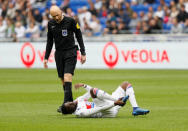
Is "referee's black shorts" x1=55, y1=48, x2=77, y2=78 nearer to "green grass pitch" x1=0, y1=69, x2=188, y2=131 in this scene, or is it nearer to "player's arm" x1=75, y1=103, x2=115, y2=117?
"green grass pitch" x1=0, y1=69, x2=188, y2=131

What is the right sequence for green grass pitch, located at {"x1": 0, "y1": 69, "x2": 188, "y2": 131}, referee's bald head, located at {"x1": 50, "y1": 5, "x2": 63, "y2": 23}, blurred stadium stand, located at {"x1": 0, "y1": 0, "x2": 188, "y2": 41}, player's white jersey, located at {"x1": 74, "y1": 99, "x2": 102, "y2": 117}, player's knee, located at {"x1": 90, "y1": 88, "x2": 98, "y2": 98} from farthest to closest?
blurred stadium stand, located at {"x1": 0, "y1": 0, "x2": 188, "y2": 41} < referee's bald head, located at {"x1": 50, "y1": 5, "x2": 63, "y2": 23} < player's white jersey, located at {"x1": 74, "y1": 99, "x2": 102, "y2": 117} < player's knee, located at {"x1": 90, "y1": 88, "x2": 98, "y2": 98} < green grass pitch, located at {"x1": 0, "y1": 69, "x2": 188, "y2": 131}

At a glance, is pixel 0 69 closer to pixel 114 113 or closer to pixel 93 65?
pixel 93 65

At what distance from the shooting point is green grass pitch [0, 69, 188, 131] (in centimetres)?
987

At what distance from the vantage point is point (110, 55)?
28.4 m

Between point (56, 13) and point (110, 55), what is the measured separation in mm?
16665

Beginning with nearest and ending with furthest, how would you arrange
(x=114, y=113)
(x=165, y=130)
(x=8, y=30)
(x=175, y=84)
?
(x=165, y=130), (x=114, y=113), (x=175, y=84), (x=8, y=30)

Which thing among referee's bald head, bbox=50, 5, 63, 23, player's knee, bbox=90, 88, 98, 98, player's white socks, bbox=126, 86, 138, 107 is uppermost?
referee's bald head, bbox=50, 5, 63, 23

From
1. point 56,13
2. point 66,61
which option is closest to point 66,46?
point 66,61

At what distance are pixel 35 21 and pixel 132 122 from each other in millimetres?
22474

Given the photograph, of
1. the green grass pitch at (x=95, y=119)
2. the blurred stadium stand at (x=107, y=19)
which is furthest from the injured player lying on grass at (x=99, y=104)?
the blurred stadium stand at (x=107, y=19)

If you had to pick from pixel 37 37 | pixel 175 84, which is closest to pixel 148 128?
pixel 175 84

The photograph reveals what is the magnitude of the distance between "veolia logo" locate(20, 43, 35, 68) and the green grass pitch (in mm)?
4974

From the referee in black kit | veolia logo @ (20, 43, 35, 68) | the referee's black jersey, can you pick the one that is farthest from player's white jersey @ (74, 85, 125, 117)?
veolia logo @ (20, 43, 35, 68)

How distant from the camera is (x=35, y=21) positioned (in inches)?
1266
